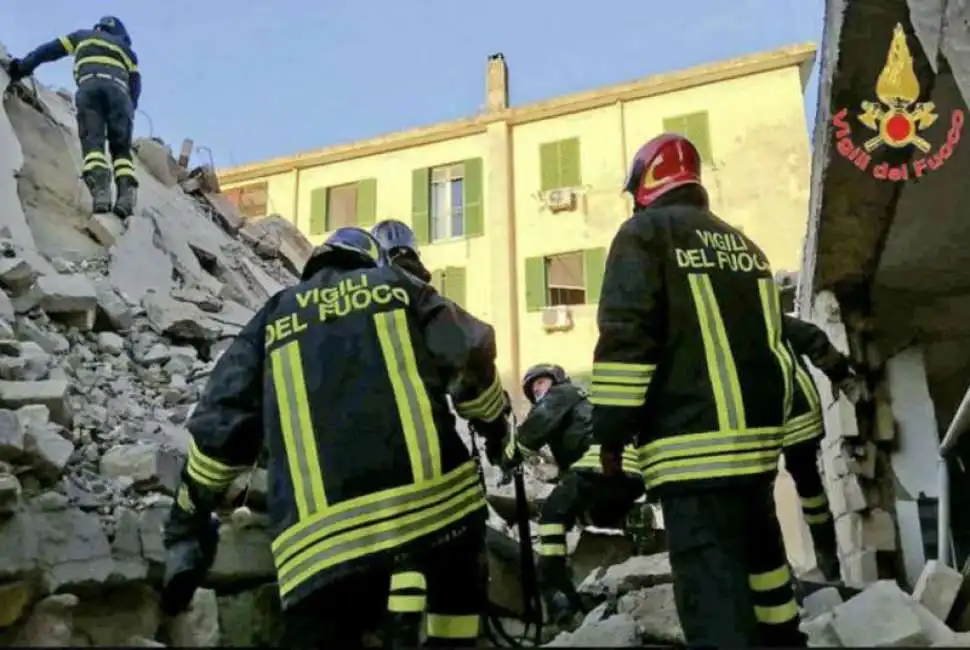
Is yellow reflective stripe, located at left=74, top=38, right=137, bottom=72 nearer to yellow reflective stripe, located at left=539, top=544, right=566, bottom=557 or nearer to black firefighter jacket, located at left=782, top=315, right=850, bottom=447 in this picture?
yellow reflective stripe, located at left=539, top=544, right=566, bottom=557

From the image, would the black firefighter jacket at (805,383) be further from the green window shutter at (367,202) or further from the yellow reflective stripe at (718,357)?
the green window shutter at (367,202)

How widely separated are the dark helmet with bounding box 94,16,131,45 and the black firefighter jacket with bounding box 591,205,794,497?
674 cm

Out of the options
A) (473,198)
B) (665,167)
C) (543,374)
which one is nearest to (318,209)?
(473,198)

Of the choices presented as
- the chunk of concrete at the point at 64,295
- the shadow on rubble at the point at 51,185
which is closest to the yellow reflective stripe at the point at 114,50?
the shadow on rubble at the point at 51,185

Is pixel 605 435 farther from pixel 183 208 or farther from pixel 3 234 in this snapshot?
pixel 183 208

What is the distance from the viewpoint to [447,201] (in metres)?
19.1

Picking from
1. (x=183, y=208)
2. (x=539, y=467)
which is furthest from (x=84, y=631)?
(x=183, y=208)

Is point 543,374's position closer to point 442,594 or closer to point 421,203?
point 442,594

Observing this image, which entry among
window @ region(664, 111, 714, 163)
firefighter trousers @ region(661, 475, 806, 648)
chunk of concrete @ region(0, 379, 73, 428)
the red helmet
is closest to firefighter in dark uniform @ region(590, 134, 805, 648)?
firefighter trousers @ region(661, 475, 806, 648)

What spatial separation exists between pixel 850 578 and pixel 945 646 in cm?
335

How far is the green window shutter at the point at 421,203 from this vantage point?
1900cm

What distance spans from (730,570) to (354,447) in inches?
42.9

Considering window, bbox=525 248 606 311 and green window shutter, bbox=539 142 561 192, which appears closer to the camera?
window, bbox=525 248 606 311

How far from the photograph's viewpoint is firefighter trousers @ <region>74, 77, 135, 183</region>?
7.56m
